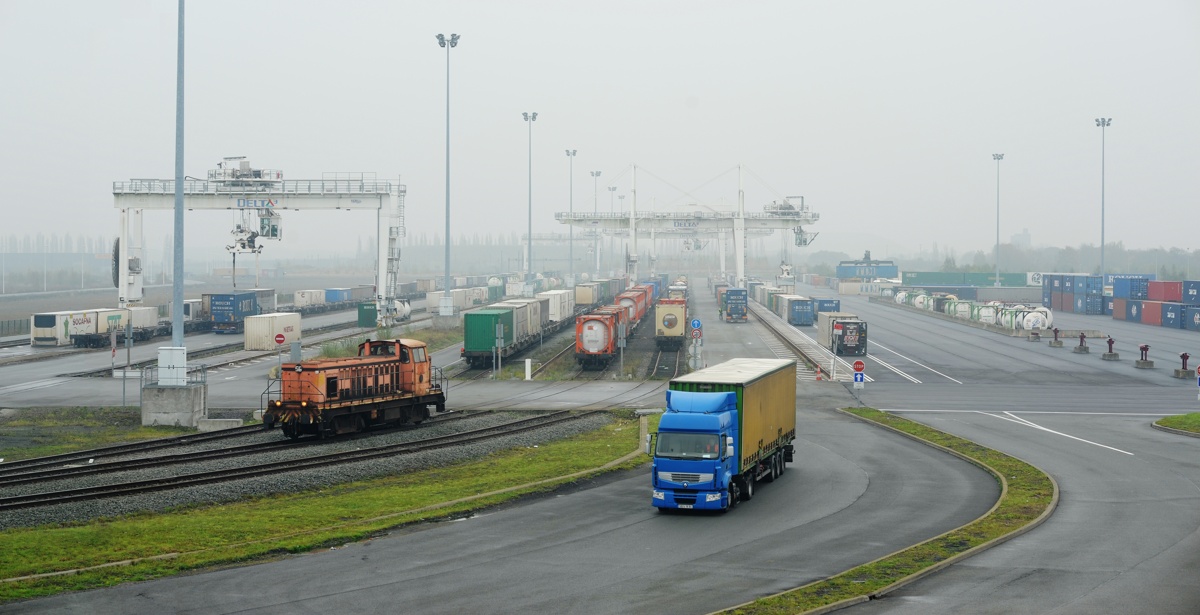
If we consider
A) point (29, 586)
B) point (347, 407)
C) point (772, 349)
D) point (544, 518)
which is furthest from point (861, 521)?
point (772, 349)

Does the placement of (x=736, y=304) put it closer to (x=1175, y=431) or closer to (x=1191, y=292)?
(x=1191, y=292)

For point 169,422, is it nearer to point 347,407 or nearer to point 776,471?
point 347,407

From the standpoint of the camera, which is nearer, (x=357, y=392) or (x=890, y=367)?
(x=357, y=392)

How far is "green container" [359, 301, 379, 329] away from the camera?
278 ft

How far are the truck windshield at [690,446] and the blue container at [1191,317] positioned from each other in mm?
82578

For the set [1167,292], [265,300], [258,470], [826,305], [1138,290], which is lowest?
[258,470]

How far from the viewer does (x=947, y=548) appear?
19.6m

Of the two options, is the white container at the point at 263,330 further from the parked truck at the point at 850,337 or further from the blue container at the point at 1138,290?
the blue container at the point at 1138,290

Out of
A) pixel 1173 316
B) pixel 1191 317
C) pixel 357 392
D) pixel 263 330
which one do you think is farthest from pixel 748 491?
pixel 1173 316

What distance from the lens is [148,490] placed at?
974 inches

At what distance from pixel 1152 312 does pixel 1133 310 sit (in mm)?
5204

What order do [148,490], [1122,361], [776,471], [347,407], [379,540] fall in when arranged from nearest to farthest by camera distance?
[379,540], [148,490], [776,471], [347,407], [1122,361]

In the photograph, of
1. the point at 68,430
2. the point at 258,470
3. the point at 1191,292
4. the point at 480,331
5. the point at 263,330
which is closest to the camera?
the point at 258,470

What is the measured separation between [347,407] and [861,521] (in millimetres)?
19057
